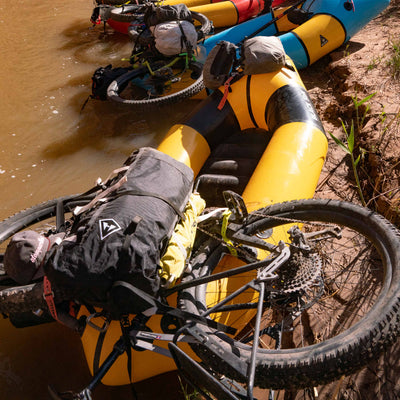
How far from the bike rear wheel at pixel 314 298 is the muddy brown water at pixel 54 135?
793 mm

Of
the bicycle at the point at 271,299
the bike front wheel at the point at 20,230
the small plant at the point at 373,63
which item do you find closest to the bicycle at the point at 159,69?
the small plant at the point at 373,63

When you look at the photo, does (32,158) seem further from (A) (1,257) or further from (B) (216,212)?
(B) (216,212)

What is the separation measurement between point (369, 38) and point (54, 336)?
5.22 m

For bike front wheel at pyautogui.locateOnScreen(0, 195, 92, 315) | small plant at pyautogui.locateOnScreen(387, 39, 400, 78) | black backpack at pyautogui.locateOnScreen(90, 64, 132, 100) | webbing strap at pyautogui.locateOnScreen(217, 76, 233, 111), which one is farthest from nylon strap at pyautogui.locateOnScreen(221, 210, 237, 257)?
black backpack at pyautogui.locateOnScreen(90, 64, 132, 100)

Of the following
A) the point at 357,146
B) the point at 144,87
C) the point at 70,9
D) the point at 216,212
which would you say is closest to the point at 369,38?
the point at 357,146

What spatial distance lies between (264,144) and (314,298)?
1.83 meters

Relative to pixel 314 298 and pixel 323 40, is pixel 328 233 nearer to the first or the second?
pixel 314 298

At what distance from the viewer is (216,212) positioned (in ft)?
7.80

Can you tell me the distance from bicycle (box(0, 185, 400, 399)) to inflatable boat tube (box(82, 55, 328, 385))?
23 centimetres

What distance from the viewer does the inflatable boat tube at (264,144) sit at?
2330mm

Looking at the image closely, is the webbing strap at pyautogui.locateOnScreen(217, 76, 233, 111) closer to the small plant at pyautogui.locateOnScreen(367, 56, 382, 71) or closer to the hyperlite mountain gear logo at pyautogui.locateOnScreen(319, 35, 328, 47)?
the small plant at pyautogui.locateOnScreen(367, 56, 382, 71)

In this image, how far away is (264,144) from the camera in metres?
3.53

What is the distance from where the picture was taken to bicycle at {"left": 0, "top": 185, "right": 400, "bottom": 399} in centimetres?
157

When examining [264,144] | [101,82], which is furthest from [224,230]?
[101,82]
